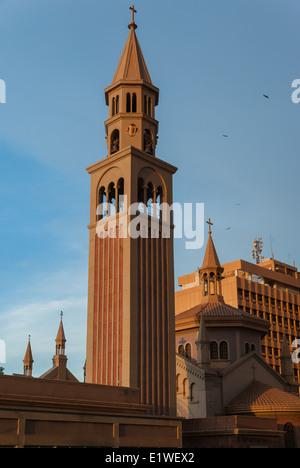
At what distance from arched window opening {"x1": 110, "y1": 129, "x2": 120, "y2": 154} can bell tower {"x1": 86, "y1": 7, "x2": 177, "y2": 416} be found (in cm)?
8

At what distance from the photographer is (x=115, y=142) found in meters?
44.6

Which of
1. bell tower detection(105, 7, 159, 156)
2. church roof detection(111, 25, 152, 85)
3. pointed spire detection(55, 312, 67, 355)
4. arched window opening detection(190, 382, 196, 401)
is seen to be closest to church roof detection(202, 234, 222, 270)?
arched window opening detection(190, 382, 196, 401)

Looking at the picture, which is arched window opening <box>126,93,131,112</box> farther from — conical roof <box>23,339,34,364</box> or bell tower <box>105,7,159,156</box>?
conical roof <box>23,339,34,364</box>

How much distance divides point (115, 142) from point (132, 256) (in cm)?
998

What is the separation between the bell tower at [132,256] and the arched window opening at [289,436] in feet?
30.7

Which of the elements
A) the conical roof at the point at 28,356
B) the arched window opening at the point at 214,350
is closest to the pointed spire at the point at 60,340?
the conical roof at the point at 28,356

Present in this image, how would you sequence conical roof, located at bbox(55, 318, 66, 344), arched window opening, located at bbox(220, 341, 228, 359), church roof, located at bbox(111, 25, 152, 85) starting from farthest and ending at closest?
conical roof, located at bbox(55, 318, 66, 344) → arched window opening, located at bbox(220, 341, 228, 359) → church roof, located at bbox(111, 25, 152, 85)

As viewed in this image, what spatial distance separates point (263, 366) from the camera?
49.8 m

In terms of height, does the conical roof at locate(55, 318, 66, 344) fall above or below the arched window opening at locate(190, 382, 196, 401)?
above

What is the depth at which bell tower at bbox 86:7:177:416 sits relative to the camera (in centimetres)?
3791

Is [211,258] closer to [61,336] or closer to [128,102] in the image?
[128,102]

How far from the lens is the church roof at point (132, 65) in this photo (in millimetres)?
45659

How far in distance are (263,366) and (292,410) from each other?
25.4 feet
